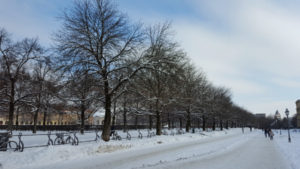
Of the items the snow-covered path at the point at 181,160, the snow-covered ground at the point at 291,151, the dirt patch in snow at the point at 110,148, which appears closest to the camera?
the snow-covered path at the point at 181,160

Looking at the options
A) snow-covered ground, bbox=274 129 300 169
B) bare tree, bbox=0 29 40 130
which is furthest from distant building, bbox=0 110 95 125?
snow-covered ground, bbox=274 129 300 169

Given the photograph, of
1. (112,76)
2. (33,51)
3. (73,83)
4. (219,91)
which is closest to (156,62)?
(112,76)

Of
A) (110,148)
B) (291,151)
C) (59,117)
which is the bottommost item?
(291,151)

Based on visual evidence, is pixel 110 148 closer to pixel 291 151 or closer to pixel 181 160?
pixel 181 160

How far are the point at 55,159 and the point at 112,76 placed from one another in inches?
302

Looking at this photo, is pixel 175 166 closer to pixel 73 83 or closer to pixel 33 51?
pixel 73 83

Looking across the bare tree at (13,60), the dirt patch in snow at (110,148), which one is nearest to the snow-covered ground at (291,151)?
the dirt patch in snow at (110,148)

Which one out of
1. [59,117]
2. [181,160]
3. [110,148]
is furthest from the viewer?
[59,117]

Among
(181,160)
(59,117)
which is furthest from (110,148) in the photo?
(59,117)

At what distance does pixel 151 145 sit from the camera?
18.8 metres

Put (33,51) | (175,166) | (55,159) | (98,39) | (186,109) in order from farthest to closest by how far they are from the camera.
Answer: (186,109), (33,51), (98,39), (55,159), (175,166)

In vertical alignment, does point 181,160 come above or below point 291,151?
above

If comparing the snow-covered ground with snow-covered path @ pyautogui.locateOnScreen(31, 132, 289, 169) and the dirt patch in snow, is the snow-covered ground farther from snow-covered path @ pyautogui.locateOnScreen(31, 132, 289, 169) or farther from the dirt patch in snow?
the dirt patch in snow

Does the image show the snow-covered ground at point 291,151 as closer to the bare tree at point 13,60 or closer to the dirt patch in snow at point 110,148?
the dirt patch in snow at point 110,148
